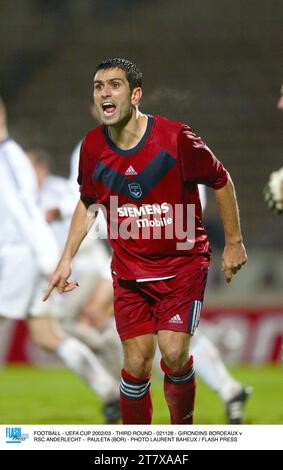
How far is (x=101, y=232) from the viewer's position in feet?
18.5

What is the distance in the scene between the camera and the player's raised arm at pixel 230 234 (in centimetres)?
424

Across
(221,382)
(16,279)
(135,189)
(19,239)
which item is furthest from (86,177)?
(19,239)

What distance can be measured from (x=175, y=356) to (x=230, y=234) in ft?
1.69

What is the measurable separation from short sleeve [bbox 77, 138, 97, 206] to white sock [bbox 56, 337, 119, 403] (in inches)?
58.4

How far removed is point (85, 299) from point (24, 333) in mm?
2341

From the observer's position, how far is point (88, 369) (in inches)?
225

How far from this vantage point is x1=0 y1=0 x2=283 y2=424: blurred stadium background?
5258 millimetres

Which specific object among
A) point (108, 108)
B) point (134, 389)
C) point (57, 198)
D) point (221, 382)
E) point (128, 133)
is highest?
point (108, 108)

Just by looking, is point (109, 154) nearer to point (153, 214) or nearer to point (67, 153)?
point (153, 214)

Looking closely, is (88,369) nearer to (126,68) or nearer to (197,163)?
(197,163)

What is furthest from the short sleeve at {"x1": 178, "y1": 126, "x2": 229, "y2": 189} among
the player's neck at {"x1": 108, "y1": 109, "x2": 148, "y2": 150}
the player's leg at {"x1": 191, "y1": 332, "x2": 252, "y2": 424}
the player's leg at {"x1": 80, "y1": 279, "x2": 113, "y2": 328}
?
the player's leg at {"x1": 80, "y1": 279, "x2": 113, "y2": 328}

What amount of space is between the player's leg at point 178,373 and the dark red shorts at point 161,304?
43 mm
